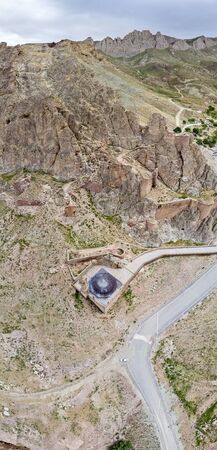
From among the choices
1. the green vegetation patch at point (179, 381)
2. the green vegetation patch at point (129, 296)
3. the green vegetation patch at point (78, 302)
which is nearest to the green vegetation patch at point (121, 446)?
the green vegetation patch at point (179, 381)

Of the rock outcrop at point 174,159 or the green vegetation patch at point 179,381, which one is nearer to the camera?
the green vegetation patch at point 179,381

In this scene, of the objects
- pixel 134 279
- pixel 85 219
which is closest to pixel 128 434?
pixel 134 279

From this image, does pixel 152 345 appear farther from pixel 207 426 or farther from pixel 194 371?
pixel 207 426

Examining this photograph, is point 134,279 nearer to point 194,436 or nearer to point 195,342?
point 195,342

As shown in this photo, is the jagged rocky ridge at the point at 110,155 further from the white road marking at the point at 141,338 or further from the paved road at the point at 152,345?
the white road marking at the point at 141,338

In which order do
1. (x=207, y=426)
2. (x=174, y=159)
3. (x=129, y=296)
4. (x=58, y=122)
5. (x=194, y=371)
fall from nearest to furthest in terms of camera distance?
(x=207, y=426) < (x=194, y=371) < (x=129, y=296) < (x=58, y=122) < (x=174, y=159)

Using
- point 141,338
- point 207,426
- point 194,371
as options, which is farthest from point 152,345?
point 207,426

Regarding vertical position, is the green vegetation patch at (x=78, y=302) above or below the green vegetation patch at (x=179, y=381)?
above
